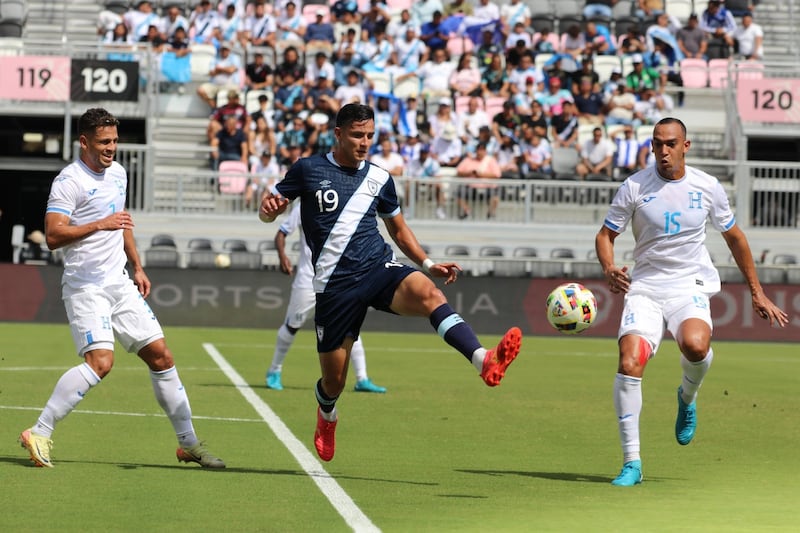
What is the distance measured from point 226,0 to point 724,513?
26579 mm

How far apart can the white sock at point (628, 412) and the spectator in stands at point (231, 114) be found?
2100 centimetres

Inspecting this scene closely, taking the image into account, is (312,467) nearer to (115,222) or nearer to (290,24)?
(115,222)

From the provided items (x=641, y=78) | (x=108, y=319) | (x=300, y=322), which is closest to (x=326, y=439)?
(x=108, y=319)

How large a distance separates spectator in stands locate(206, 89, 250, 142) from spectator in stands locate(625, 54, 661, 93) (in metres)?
8.26

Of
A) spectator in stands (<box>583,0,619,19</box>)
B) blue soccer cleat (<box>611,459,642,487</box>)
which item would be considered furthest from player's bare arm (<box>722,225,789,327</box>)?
spectator in stands (<box>583,0,619,19</box>)

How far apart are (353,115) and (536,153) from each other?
2067cm

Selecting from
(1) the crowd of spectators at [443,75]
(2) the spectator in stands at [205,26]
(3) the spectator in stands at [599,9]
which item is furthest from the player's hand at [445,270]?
(3) the spectator in stands at [599,9]

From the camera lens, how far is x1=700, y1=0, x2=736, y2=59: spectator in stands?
33844 millimetres

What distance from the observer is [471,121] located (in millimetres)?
30188

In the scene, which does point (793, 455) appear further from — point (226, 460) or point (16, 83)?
point (16, 83)

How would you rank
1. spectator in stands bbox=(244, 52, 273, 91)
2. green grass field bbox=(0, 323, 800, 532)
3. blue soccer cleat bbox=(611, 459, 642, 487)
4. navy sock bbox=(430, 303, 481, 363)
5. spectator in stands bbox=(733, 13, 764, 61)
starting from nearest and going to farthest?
green grass field bbox=(0, 323, 800, 532) → navy sock bbox=(430, 303, 481, 363) → blue soccer cleat bbox=(611, 459, 642, 487) → spectator in stands bbox=(244, 52, 273, 91) → spectator in stands bbox=(733, 13, 764, 61)

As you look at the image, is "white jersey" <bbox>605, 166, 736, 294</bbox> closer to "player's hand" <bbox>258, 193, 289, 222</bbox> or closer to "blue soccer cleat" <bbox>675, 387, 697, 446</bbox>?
"blue soccer cleat" <bbox>675, 387, 697, 446</bbox>

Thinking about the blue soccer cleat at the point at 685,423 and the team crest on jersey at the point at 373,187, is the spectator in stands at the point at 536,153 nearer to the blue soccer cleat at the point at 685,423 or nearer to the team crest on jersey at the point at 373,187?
the blue soccer cleat at the point at 685,423

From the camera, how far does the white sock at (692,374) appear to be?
10.3 m
